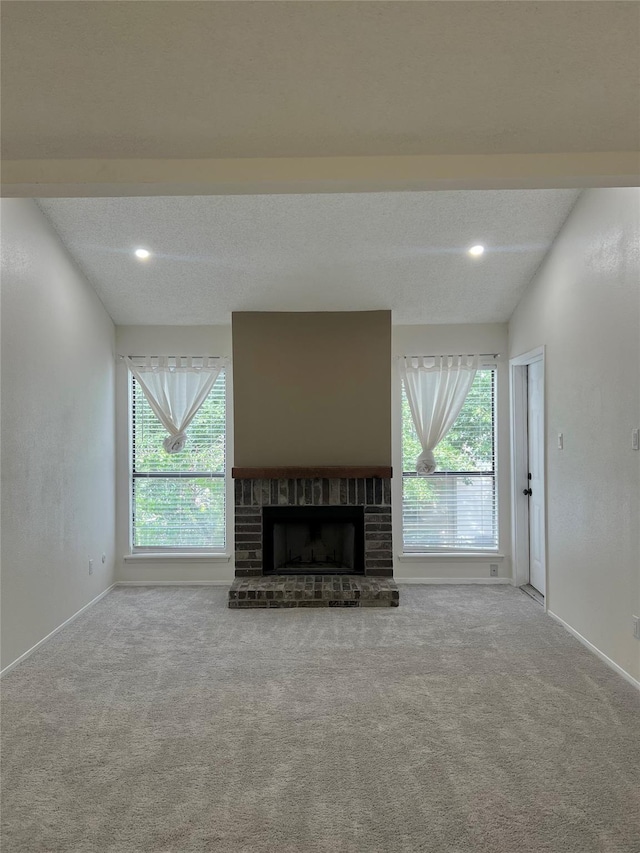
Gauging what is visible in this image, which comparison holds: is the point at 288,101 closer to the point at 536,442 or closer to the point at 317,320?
the point at 317,320

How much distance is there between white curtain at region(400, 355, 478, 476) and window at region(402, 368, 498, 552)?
13cm

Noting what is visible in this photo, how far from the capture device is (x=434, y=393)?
611 centimetres

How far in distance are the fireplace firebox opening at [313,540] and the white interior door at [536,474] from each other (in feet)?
5.20

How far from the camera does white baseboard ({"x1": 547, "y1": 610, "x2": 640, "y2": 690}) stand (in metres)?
3.51

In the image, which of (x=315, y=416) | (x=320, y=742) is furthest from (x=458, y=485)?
(x=320, y=742)

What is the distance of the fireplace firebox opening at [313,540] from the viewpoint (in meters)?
5.84

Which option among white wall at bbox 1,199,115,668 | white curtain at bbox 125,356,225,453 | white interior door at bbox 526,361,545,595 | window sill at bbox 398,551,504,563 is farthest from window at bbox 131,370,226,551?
white interior door at bbox 526,361,545,595

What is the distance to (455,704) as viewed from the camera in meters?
3.29

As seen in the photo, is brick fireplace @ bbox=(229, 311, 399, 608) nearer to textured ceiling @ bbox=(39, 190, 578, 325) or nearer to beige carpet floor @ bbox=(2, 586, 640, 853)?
textured ceiling @ bbox=(39, 190, 578, 325)

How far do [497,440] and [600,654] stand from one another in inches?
101

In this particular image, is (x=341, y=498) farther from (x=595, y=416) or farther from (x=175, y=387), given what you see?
(x=595, y=416)

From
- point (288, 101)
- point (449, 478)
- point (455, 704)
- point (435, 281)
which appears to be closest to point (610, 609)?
point (455, 704)

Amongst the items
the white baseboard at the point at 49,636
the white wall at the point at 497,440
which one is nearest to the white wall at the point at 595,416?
the white wall at the point at 497,440

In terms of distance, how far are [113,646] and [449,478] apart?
344 centimetres
